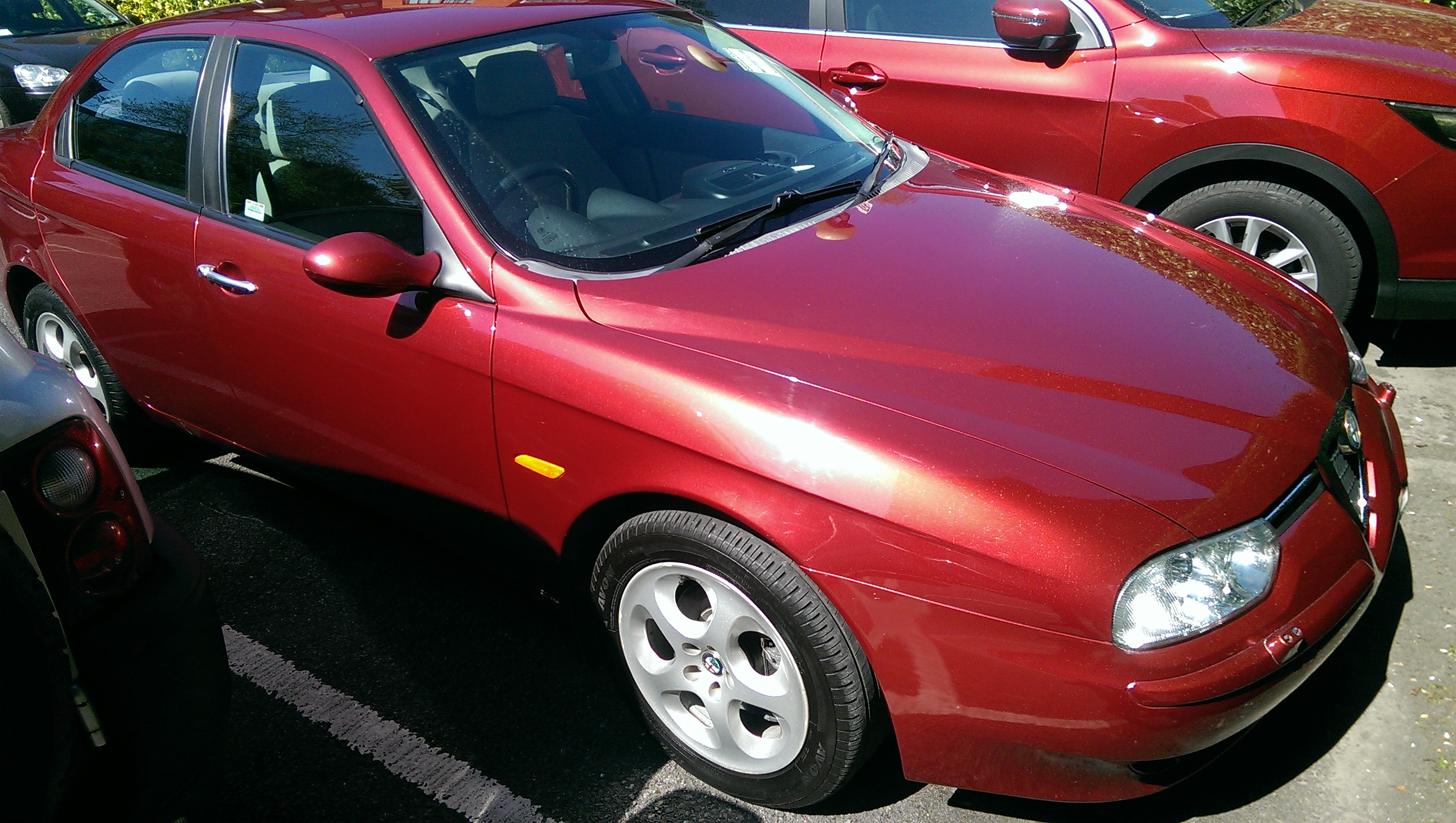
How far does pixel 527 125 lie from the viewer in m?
2.70

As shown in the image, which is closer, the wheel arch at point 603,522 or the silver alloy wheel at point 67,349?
the wheel arch at point 603,522

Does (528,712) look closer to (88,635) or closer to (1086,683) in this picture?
(88,635)

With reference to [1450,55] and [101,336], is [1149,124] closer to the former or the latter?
[1450,55]

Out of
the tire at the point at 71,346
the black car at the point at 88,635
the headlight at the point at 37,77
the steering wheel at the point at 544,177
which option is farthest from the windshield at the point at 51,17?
the black car at the point at 88,635

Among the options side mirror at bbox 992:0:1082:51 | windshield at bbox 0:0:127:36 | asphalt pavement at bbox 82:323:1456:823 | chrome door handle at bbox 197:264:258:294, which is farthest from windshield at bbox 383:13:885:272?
windshield at bbox 0:0:127:36

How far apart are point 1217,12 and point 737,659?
370cm

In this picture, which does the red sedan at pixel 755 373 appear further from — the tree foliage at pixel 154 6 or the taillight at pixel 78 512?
the tree foliage at pixel 154 6

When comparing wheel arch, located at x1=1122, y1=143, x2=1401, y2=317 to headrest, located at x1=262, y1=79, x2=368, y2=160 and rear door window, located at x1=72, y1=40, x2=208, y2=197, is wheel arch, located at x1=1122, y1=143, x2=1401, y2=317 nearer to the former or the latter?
headrest, located at x1=262, y1=79, x2=368, y2=160

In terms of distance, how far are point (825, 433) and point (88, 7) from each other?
32.3 ft

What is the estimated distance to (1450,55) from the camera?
387 cm

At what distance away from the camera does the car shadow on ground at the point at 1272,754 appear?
7.29 ft

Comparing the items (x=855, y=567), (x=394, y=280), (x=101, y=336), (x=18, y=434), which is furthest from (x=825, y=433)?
(x=101, y=336)

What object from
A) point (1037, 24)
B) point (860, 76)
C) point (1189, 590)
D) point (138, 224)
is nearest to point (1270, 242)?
point (1037, 24)

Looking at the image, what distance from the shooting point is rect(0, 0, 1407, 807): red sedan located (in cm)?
183
